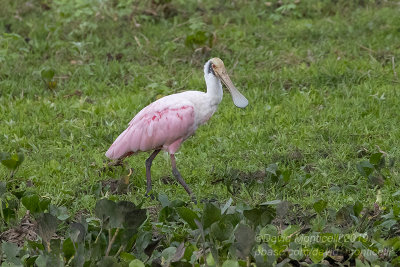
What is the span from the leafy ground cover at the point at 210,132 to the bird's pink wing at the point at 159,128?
0.21m

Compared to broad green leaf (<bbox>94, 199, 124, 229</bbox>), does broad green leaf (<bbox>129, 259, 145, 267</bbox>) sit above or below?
below

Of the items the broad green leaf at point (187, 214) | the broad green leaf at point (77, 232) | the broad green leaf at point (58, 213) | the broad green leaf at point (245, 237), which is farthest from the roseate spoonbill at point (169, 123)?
the broad green leaf at point (245, 237)

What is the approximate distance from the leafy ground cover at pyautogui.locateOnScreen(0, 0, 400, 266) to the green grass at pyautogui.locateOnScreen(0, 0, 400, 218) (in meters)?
0.02

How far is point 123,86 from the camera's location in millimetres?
8938

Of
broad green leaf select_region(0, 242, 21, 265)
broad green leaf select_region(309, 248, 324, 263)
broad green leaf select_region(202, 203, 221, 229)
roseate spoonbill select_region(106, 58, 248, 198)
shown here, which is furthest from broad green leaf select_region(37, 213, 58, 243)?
roseate spoonbill select_region(106, 58, 248, 198)

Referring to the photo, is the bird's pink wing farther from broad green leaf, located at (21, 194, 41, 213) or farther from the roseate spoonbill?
broad green leaf, located at (21, 194, 41, 213)

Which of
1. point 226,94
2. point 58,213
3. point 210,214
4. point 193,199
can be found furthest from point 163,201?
point 226,94

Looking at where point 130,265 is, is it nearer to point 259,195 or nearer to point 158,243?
point 158,243

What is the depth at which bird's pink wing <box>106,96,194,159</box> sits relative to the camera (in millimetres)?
6367

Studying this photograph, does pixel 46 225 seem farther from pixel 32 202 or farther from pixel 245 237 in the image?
pixel 245 237

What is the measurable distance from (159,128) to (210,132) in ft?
4.12

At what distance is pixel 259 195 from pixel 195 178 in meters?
0.88

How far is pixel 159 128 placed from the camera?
643cm

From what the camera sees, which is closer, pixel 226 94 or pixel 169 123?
pixel 169 123
